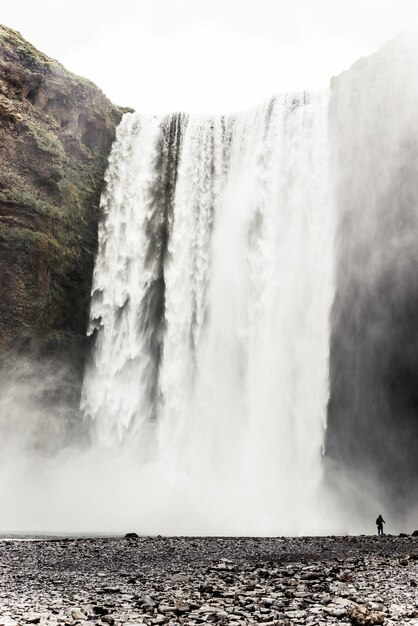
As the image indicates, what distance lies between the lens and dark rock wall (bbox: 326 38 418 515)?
27.1 metres

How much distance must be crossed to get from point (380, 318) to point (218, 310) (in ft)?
24.9

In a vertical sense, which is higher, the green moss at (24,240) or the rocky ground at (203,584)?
the green moss at (24,240)

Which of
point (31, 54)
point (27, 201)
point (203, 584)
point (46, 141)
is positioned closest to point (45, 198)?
point (27, 201)

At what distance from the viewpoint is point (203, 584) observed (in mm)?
7965

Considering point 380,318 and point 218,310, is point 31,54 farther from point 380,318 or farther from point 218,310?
point 380,318

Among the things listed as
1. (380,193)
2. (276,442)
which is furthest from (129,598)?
(380,193)

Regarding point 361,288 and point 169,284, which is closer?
point 361,288

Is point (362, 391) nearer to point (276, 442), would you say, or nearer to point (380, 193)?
point (276, 442)

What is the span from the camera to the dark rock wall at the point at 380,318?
27109 millimetres

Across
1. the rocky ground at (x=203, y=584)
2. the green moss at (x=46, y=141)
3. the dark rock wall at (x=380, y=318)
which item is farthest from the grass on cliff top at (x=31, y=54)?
the rocky ground at (x=203, y=584)

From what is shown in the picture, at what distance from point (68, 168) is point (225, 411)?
48.8 feet

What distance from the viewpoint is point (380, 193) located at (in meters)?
27.7

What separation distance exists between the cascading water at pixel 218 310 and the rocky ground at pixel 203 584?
→ 10337 mm

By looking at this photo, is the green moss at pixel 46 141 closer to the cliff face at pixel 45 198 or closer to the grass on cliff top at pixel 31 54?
the cliff face at pixel 45 198
